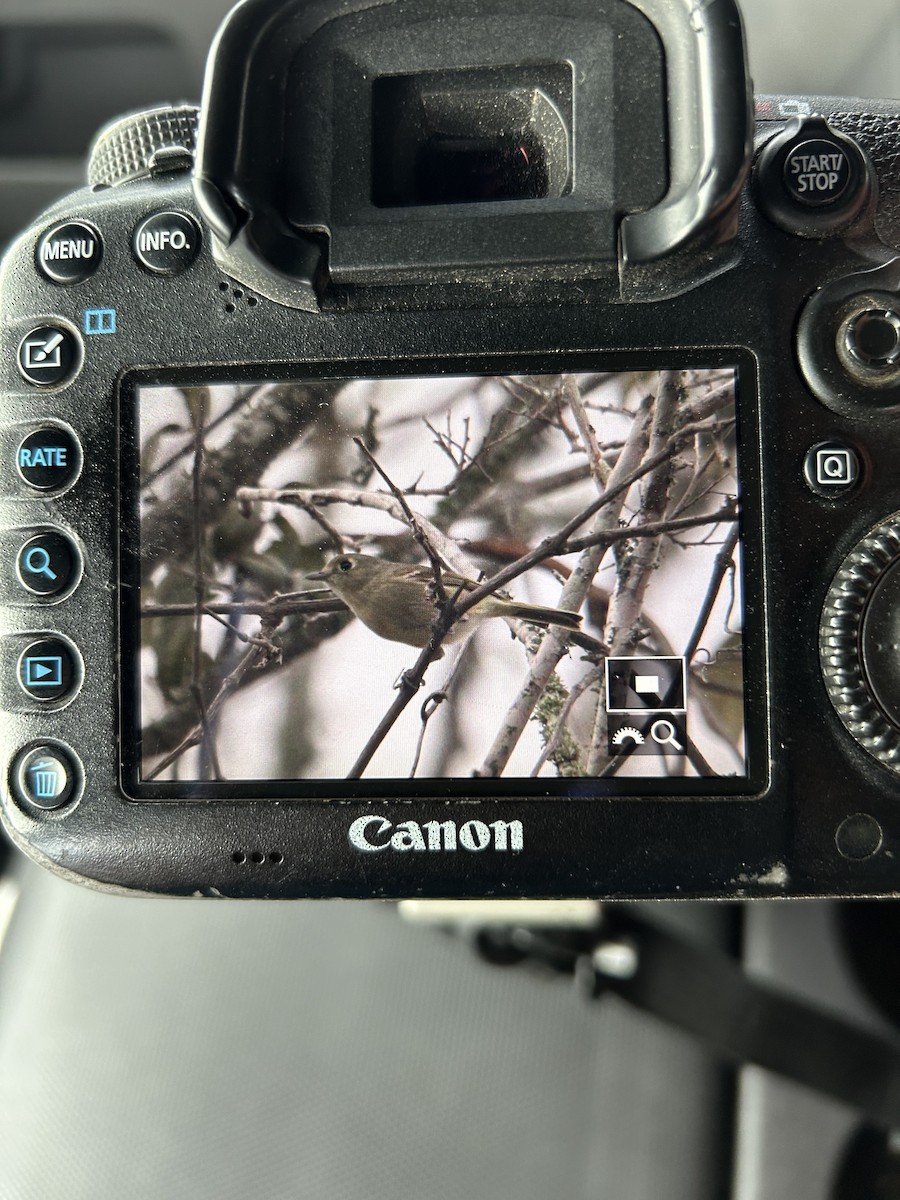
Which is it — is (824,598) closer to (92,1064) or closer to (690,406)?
(690,406)

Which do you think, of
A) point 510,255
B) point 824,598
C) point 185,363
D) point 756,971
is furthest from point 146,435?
point 756,971

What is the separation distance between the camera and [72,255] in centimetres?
43

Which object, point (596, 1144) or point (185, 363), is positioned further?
point (596, 1144)

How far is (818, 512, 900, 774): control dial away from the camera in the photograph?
1.31 ft

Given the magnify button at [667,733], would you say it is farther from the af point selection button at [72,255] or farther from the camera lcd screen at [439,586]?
the af point selection button at [72,255]

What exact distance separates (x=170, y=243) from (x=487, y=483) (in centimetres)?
15

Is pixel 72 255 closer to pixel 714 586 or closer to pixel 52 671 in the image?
pixel 52 671

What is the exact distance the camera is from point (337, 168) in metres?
0.41

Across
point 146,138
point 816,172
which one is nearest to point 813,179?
point 816,172

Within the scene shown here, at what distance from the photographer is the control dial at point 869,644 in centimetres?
40

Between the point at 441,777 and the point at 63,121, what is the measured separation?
59cm

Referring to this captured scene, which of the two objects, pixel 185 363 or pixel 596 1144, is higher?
pixel 185 363

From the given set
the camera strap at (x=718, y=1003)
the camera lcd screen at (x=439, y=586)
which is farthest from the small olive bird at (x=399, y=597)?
the camera strap at (x=718, y=1003)

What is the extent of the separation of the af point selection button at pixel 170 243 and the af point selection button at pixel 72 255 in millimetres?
21
